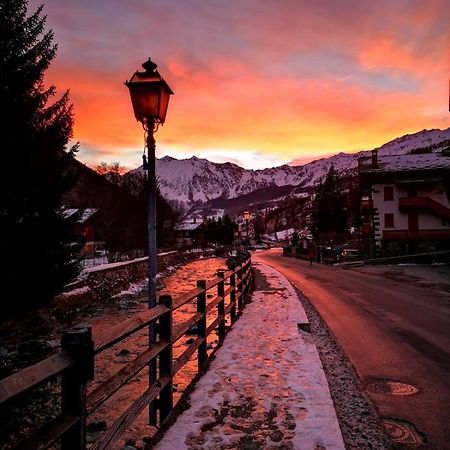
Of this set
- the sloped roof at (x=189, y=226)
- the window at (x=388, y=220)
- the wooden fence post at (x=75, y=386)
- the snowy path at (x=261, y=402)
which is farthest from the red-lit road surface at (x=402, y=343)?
the sloped roof at (x=189, y=226)

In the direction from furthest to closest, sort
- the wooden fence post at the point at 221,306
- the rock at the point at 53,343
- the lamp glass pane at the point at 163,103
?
the rock at the point at 53,343, the wooden fence post at the point at 221,306, the lamp glass pane at the point at 163,103

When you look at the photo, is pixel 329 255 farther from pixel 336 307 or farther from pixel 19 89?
pixel 19 89

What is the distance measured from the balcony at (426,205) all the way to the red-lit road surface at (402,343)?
88.6ft

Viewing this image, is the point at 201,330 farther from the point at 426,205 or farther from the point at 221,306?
the point at 426,205

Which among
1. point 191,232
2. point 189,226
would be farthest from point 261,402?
point 189,226

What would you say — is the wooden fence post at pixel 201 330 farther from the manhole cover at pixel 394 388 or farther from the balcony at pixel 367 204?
the balcony at pixel 367 204

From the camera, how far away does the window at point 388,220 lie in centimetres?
4281

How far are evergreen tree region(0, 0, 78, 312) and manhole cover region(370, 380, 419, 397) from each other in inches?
400

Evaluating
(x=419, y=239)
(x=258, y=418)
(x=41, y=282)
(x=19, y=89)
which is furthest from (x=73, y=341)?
(x=419, y=239)

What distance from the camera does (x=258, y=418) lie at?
4488 mm

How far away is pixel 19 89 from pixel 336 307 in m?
11.4

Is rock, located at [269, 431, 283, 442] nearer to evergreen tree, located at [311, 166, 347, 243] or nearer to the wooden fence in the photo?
the wooden fence

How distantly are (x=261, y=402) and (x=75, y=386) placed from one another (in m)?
2.81

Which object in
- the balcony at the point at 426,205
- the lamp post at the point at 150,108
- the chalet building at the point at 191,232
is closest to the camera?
the lamp post at the point at 150,108
